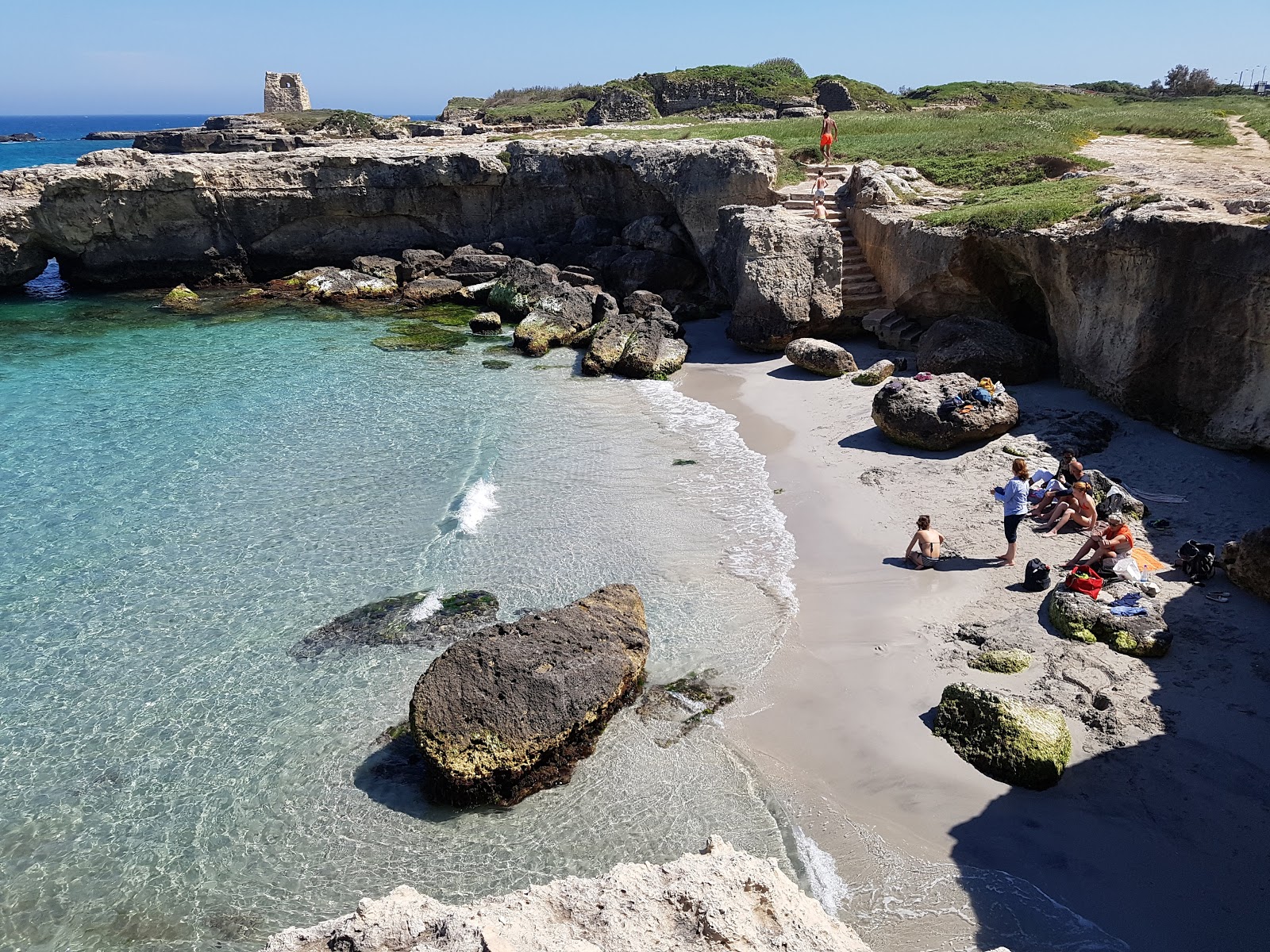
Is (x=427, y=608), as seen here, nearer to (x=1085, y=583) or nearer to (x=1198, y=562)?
(x=1085, y=583)

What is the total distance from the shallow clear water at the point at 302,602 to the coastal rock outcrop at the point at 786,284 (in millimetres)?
3480

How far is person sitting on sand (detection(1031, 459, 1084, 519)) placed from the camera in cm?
1304

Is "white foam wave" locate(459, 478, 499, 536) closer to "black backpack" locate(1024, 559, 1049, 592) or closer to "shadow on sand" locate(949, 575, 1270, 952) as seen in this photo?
"black backpack" locate(1024, 559, 1049, 592)

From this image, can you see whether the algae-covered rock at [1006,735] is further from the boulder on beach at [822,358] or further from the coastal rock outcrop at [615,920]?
the boulder on beach at [822,358]

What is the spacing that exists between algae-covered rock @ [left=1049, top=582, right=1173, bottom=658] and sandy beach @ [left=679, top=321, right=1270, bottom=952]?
19 centimetres

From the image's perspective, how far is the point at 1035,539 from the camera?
12.6 meters

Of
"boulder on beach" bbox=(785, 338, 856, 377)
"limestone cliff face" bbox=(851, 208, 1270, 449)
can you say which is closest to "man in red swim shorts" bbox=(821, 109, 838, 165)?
"limestone cliff face" bbox=(851, 208, 1270, 449)

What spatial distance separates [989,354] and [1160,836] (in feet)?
40.3

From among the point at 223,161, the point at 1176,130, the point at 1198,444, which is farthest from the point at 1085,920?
the point at 223,161

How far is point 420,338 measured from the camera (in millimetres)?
25609

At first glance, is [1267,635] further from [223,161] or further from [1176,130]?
[223,161]

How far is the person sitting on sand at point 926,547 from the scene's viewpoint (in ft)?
40.1

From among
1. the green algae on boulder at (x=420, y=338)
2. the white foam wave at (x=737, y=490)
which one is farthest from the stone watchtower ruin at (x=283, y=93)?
the white foam wave at (x=737, y=490)

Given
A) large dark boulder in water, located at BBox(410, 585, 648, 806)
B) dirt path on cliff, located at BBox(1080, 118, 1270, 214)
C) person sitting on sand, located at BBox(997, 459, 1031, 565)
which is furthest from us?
dirt path on cliff, located at BBox(1080, 118, 1270, 214)
